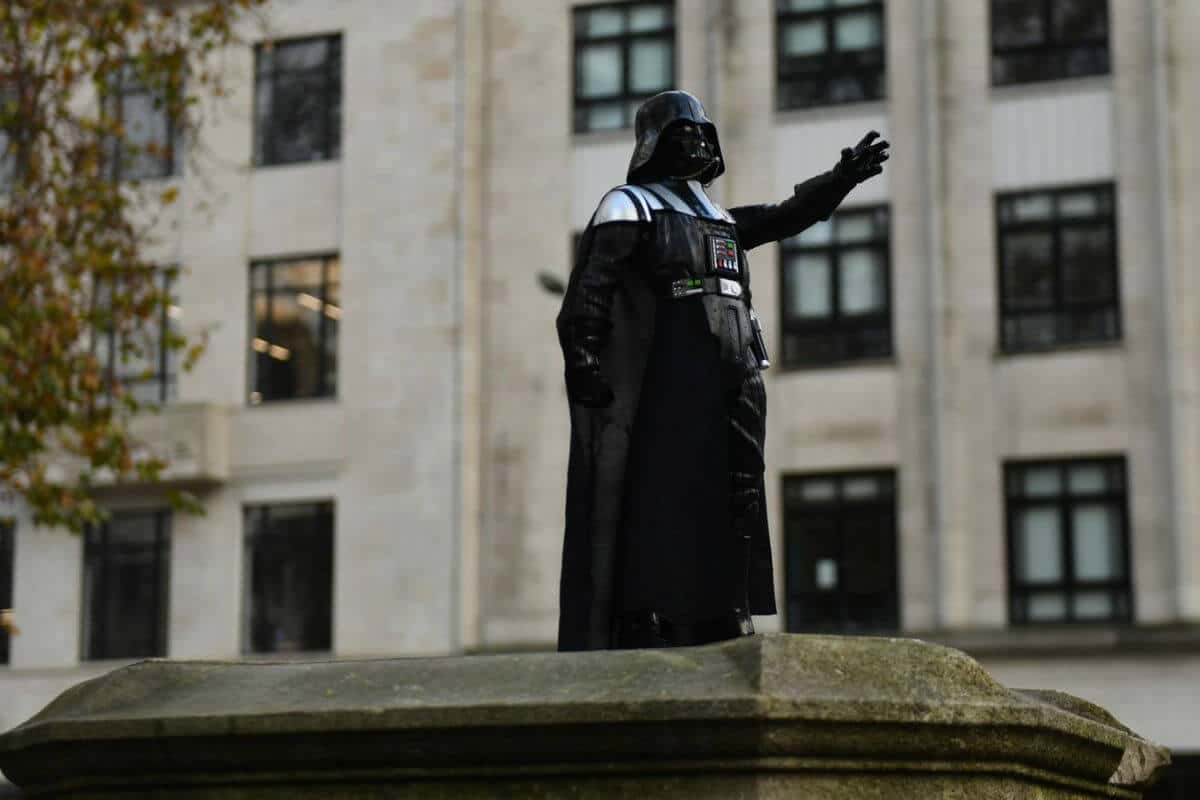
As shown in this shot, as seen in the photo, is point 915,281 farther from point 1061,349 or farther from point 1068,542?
point 1068,542

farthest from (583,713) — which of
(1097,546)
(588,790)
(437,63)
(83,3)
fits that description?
(437,63)

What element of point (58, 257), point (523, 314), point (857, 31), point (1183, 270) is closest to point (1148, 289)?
point (1183, 270)

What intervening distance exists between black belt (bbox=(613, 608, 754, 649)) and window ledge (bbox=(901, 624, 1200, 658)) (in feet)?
67.9

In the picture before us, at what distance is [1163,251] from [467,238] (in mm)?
9392

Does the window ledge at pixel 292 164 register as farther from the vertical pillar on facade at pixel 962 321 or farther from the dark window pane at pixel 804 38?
the vertical pillar on facade at pixel 962 321

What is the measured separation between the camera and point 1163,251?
2905 cm

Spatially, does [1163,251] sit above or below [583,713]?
above

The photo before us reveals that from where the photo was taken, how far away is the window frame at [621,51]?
32281 millimetres

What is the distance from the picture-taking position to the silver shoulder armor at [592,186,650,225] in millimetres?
8477

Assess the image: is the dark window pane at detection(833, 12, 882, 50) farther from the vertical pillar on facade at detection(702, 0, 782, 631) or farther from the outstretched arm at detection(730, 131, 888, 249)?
the outstretched arm at detection(730, 131, 888, 249)

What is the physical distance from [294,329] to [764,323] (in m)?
6.90

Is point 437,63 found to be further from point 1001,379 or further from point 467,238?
point 1001,379

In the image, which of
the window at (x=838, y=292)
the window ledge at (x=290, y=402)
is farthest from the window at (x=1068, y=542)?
the window ledge at (x=290, y=402)

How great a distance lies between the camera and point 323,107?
112ft
